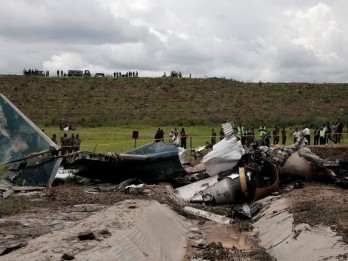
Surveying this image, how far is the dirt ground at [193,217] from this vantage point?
9.44 metres

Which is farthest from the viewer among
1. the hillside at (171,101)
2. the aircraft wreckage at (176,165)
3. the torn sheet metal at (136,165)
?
the hillside at (171,101)

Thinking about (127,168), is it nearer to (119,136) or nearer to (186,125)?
(119,136)

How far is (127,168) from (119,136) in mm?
18343

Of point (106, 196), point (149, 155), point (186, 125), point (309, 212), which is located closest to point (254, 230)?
point (309, 212)

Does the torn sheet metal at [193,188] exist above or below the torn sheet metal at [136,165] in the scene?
below

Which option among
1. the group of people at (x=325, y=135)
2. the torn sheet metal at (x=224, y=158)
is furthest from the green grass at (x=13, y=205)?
the group of people at (x=325, y=135)

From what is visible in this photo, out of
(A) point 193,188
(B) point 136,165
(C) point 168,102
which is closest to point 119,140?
(B) point 136,165

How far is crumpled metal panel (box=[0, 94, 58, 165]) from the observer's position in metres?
14.5

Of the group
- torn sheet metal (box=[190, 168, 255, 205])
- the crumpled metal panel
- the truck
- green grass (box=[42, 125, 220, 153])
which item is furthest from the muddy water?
the truck

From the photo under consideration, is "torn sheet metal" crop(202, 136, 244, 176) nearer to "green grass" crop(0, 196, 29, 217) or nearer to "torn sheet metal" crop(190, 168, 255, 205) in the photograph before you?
"torn sheet metal" crop(190, 168, 255, 205)

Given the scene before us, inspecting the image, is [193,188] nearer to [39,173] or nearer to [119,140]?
[39,173]

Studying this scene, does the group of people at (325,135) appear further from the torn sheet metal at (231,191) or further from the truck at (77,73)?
the truck at (77,73)

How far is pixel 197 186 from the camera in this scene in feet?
52.3

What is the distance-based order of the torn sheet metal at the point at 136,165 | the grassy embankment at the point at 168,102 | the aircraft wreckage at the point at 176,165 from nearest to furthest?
the aircraft wreckage at the point at 176,165 → the torn sheet metal at the point at 136,165 → the grassy embankment at the point at 168,102
